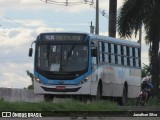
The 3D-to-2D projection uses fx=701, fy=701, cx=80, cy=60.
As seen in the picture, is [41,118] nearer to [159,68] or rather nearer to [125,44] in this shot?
[125,44]

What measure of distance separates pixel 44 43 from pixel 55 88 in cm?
210

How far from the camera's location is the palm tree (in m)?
40.2

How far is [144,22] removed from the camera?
4103cm

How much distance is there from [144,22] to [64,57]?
1076 cm

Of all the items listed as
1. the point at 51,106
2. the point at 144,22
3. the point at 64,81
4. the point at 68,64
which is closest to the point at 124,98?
the point at 144,22

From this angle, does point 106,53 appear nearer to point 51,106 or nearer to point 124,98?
point 124,98

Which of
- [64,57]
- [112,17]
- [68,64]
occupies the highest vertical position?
[112,17]

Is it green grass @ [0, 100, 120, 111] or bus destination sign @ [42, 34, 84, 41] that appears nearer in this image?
green grass @ [0, 100, 120, 111]

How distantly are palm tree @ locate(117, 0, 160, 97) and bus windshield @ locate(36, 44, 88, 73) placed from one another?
9.34 meters

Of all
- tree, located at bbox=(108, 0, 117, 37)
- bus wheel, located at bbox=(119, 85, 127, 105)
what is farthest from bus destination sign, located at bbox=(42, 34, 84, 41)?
tree, located at bbox=(108, 0, 117, 37)

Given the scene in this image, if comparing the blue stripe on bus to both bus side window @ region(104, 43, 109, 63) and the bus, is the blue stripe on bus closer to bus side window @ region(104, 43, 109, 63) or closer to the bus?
the bus

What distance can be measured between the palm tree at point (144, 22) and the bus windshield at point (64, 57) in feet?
30.6

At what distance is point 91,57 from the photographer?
104ft

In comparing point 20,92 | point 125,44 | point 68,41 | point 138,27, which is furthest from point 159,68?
point 68,41
